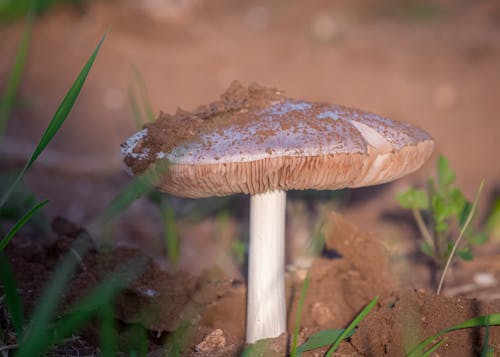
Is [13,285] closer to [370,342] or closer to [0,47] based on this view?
[370,342]

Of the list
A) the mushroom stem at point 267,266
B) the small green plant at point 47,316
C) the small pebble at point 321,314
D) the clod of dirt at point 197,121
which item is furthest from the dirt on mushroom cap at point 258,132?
the small pebble at point 321,314

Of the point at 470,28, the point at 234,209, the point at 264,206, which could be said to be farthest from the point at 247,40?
the point at 264,206

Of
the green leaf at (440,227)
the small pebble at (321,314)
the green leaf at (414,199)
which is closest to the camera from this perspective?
the small pebble at (321,314)

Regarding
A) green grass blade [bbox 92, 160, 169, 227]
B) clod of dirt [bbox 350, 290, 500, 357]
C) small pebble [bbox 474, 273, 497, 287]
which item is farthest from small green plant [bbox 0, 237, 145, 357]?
small pebble [bbox 474, 273, 497, 287]

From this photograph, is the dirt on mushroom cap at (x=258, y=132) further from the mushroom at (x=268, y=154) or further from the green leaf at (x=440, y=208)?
the green leaf at (x=440, y=208)

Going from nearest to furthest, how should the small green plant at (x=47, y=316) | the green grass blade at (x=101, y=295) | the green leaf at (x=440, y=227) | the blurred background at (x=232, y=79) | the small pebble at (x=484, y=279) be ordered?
the small green plant at (x=47, y=316)
the green grass blade at (x=101, y=295)
the green leaf at (x=440, y=227)
the small pebble at (x=484, y=279)
the blurred background at (x=232, y=79)

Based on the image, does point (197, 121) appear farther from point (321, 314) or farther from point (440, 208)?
point (440, 208)
